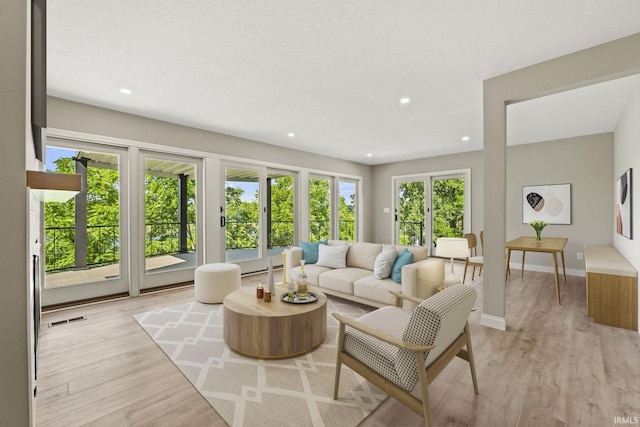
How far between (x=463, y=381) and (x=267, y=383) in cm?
141

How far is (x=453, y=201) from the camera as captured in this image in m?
6.80

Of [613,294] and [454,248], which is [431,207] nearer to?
[454,248]

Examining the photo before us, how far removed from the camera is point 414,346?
4.69ft

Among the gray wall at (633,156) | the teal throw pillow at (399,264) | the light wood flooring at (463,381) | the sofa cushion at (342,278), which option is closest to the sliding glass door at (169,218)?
the light wood flooring at (463,381)

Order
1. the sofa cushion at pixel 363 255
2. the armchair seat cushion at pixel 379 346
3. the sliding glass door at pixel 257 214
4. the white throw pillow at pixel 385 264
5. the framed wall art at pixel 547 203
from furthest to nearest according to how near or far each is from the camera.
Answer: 1. the framed wall art at pixel 547 203
2. the sliding glass door at pixel 257 214
3. the sofa cushion at pixel 363 255
4. the white throw pillow at pixel 385 264
5. the armchair seat cushion at pixel 379 346

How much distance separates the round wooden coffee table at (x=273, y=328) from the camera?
2340mm

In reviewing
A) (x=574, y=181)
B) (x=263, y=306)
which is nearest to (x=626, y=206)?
(x=574, y=181)

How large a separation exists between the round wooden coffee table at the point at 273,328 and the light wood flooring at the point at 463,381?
515mm

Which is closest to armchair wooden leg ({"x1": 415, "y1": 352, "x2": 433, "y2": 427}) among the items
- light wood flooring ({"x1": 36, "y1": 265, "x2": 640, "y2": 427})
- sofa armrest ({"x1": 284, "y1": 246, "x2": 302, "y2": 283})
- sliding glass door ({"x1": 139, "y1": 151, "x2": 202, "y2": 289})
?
light wood flooring ({"x1": 36, "y1": 265, "x2": 640, "y2": 427})

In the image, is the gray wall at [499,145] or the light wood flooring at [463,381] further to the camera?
the gray wall at [499,145]

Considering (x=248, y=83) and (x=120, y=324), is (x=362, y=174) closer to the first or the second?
(x=248, y=83)

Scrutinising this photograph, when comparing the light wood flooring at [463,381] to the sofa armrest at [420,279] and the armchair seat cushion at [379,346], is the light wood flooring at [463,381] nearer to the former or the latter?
the armchair seat cushion at [379,346]

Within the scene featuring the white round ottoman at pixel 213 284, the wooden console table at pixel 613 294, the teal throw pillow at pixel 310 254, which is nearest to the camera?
the wooden console table at pixel 613 294

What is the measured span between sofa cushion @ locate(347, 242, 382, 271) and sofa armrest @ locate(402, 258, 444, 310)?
27.8 inches
